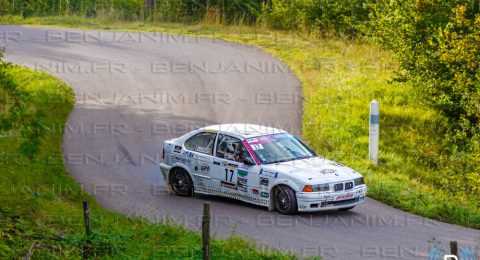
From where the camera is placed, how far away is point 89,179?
19.1 meters

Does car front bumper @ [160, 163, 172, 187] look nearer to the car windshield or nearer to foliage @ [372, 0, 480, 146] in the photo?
the car windshield

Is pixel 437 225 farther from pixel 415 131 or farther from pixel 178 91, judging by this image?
pixel 178 91

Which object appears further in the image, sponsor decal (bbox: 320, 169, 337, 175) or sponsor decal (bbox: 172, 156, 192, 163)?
sponsor decal (bbox: 172, 156, 192, 163)

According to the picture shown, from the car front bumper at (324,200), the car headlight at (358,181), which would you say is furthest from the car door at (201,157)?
the car headlight at (358,181)

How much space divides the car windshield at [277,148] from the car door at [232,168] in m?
0.23

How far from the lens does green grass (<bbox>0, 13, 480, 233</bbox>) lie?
1758 centimetres

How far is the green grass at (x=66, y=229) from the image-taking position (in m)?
11.5

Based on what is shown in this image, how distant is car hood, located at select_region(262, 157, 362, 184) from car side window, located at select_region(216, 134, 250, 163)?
671mm

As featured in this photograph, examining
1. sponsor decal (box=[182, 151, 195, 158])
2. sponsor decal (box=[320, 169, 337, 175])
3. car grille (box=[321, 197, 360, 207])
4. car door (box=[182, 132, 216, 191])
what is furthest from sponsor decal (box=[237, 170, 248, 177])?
car grille (box=[321, 197, 360, 207])

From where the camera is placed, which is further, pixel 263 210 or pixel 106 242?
pixel 263 210

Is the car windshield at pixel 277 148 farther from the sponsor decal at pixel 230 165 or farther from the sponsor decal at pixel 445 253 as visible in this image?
the sponsor decal at pixel 445 253

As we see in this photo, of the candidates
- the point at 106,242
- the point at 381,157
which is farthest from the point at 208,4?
the point at 106,242

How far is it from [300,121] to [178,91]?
5.70 metres

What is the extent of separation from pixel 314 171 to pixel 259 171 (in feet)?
3.35
